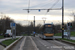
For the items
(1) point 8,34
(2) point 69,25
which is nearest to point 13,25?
(2) point 69,25

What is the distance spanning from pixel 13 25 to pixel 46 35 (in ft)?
24.5

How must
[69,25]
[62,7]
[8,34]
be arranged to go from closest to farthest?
[69,25]
[62,7]
[8,34]

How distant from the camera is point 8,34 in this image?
49.2 metres

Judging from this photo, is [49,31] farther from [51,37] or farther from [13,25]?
[13,25]

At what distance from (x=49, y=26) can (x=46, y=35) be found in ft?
6.57

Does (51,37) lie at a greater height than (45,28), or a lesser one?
lesser

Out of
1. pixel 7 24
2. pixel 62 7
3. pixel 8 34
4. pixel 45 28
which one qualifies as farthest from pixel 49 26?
pixel 7 24

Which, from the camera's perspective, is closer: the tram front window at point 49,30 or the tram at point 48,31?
the tram at point 48,31

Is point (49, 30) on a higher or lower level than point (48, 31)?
higher

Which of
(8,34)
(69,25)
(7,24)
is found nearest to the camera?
(69,25)

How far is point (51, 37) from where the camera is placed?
30.8m

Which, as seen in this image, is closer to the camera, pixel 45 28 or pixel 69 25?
pixel 69 25

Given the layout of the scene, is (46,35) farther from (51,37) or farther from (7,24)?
(7,24)

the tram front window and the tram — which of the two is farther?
the tram front window
